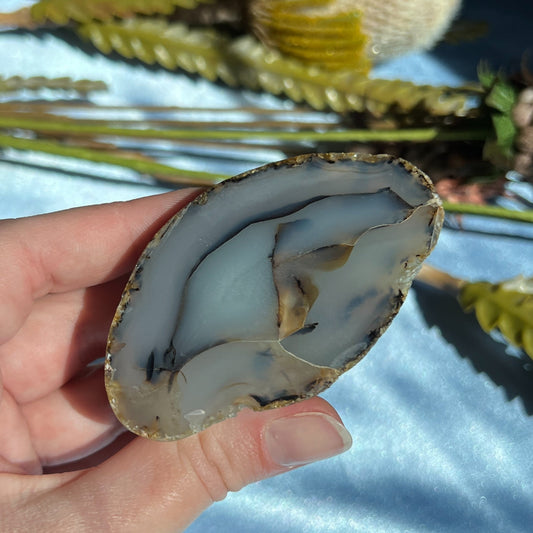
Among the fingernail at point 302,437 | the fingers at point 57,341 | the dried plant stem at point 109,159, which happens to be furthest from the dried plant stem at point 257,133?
the fingernail at point 302,437

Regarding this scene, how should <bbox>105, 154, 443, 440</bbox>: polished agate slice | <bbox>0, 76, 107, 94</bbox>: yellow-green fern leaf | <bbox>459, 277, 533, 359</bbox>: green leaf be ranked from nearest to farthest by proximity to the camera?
1. <bbox>105, 154, 443, 440</bbox>: polished agate slice
2. <bbox>459, 277, 533, 359</bbox>: green leaf
3. <bbox>0, 76, 107, 94</bbox>: yellow-green fern leaf

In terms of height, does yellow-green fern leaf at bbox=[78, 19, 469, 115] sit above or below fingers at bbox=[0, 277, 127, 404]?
above

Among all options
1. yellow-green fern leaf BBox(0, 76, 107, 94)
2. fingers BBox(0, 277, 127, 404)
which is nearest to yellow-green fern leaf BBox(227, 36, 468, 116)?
yellow-green fern leaf BBox(0, 76, 107, 94)

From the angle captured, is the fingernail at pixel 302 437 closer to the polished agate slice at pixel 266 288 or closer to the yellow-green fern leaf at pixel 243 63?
the polished agate slice at pixel 266 288

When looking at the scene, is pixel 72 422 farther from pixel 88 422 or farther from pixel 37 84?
pixel 37 84

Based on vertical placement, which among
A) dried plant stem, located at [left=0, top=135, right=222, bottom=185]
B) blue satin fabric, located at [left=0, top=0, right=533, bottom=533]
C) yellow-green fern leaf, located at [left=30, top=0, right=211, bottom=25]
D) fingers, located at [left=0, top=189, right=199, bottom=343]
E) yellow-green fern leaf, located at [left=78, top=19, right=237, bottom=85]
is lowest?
blue satin fabric, located at [left=0, top=0, right=533, bottom=533]

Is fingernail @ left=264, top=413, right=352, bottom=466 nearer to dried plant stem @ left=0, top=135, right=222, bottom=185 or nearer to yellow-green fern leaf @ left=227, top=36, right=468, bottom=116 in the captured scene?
dried plant stem @ left=0, top=135, right=222, bottom=185
